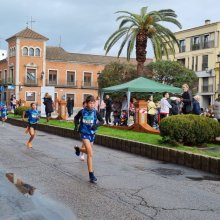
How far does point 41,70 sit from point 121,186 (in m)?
63.3

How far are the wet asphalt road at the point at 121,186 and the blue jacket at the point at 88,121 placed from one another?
0.89 metres

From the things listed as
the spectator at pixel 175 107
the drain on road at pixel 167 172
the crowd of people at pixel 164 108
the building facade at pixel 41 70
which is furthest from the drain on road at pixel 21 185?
the building facade at pixel 41 70

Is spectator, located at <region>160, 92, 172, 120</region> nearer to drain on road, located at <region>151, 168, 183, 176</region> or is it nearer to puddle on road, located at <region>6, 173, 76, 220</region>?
drain on road, located at <region>151, 168, 183, 176</region>

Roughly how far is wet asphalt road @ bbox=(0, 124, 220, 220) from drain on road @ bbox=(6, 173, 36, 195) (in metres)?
0.18

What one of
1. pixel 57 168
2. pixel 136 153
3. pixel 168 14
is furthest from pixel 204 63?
pixel 57 168

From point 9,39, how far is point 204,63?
106 feet

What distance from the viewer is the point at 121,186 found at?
7.60 metres

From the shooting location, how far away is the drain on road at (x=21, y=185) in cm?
639

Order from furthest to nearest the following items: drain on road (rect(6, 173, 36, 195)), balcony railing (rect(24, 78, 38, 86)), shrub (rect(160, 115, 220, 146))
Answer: balcony railing (rect(24, 78, 38, 86)) → shrub (rect(160, 115, 220, 146)) → drain on road (rect(6, 173, 36, 195))

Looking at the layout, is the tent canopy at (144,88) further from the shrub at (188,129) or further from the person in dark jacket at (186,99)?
the shrub at (188,129)

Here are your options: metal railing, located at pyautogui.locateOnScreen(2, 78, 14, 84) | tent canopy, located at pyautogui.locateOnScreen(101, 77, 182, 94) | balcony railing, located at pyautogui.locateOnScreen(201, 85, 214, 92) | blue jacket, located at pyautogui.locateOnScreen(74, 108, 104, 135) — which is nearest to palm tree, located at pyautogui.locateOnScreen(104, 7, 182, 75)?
tent canopy, located at pyautogui.locateOnScreen(101, 77, 182, 94)

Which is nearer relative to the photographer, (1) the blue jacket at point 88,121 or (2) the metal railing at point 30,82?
(1) the blue jacket at point 88,121

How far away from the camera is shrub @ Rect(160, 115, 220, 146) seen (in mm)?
12031

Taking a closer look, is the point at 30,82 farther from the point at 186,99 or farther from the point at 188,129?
the point at 188,129
